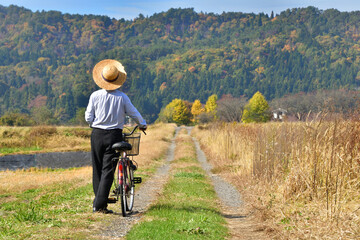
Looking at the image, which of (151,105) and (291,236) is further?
(151,105)

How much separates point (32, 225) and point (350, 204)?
483 centimetres

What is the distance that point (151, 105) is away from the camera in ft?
618

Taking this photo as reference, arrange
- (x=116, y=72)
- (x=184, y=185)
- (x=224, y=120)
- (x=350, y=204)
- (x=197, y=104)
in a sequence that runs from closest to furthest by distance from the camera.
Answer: (x=350, y=204) → (x=116, y=72) → (x=184, y=185) → (x=224, y=120) → (x=197, y=104)

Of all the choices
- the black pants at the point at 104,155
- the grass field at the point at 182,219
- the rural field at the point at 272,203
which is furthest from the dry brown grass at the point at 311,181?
the black pants at the point at 104,155

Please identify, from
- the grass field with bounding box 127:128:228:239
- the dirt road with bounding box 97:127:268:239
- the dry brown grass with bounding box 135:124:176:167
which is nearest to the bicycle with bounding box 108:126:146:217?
the dirt road with bounding box 97:127:268:239

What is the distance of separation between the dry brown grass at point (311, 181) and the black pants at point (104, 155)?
9.25 feet

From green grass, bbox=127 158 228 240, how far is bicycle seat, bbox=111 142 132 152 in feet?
3.88

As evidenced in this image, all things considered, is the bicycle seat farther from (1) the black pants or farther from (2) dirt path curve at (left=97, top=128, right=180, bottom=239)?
(2) dirt path curve at (left=97, top=128, right=180, bottom=239)

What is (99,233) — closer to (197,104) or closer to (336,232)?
(336,232)

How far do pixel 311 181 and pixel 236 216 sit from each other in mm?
1807

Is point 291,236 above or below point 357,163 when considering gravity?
below

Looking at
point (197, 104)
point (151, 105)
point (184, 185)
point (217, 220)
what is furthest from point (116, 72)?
point (151, 105)

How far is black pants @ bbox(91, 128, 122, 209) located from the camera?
6.77 m

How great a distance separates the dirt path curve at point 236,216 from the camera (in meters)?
7.10
